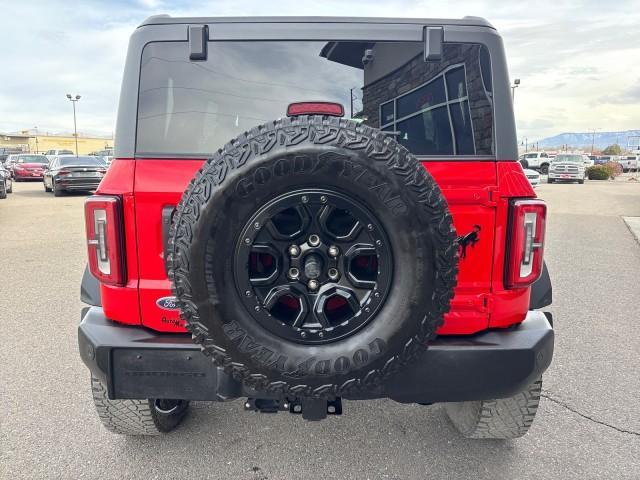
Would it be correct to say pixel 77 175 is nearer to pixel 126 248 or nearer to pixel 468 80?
pixel 126 248

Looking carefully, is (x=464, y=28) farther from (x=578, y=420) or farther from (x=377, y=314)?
(x=578, y=420)

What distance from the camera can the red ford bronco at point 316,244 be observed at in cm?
191

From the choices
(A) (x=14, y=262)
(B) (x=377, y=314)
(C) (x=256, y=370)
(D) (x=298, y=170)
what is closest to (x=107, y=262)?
(C) (x=256, y=370)

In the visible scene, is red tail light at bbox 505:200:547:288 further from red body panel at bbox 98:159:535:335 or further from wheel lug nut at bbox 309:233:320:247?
wheel lug nut at bbox 309:233:320:247

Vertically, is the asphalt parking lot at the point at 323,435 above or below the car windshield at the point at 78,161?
below

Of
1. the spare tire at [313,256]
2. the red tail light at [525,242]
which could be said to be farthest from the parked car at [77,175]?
the red tail light at [525,242]

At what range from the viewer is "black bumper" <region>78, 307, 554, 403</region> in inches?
Result: 83.2

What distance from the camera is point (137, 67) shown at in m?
2.29

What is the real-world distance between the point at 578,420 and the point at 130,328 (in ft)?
9.01

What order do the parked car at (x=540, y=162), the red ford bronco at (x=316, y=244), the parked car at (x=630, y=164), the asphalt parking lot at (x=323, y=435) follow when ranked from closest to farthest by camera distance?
1. the red ford bronco at (x=316, y=244)
2. the asphalt parking lot at (x=323, y=435)
3. the parked car at (x=540, y=162)
4. the parked car at (x=630, y=164)

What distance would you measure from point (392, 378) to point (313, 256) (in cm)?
63

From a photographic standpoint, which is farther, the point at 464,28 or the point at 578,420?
the point at 578,420

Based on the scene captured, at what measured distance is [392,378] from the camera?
209 centimetres

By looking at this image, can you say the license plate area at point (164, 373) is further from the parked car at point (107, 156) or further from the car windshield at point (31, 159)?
the car windshield at point (31, 159)
